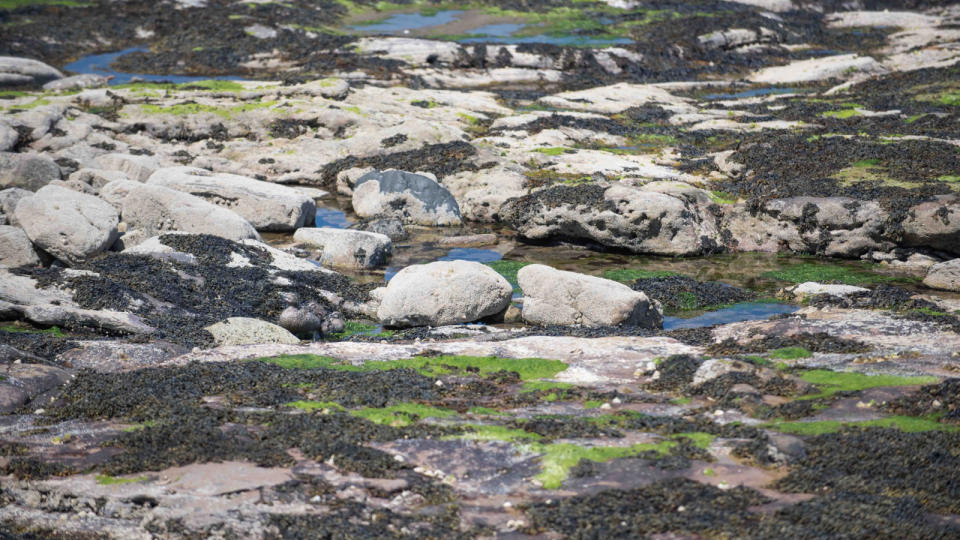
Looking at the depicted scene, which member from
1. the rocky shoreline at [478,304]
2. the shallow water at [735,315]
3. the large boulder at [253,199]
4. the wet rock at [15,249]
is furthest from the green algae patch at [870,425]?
the large boulder at [253,199]

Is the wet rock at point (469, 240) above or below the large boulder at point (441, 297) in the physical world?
below

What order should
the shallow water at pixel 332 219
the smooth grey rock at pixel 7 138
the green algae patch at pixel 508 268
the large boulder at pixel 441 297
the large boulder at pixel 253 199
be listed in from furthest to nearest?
the smooth grey rock at pixel 7 138, the shallow water at pixel 332 219, the large boulder at pixel 253 199, the green algae patch at pixel 508 268, the large boulder at pixel 441 297

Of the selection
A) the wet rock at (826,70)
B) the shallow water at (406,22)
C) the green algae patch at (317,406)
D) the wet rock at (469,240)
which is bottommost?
the wet rock at (469,240)

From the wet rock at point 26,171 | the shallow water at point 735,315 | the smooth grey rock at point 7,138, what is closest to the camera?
the shallow water at point 735,315

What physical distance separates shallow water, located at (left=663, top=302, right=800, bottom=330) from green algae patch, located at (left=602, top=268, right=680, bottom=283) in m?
3.30

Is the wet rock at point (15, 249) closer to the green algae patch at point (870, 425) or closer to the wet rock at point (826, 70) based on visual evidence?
the green algae patch at point (870, 425)

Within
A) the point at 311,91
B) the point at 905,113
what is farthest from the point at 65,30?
the point at 905,113

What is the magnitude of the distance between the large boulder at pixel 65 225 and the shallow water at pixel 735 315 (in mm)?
16111

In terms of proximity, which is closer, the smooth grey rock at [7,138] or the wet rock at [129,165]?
the wet rock at [129,165]

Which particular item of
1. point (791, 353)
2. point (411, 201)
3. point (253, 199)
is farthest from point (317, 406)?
point (411, 201)

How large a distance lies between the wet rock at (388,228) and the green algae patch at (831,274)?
1282cm

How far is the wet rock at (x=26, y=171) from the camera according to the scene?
31391 mm

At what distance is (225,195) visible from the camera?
1275 inches

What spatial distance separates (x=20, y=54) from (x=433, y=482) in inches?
2473
